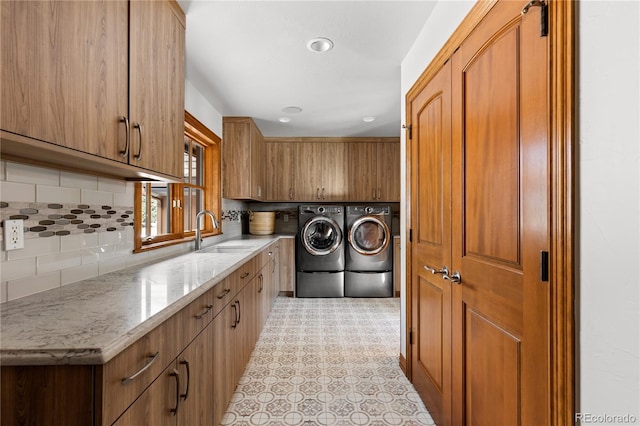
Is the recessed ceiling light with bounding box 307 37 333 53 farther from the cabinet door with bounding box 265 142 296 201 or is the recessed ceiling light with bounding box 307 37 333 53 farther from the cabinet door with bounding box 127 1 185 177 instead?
the cabinet door with bounding box 265 142 296 201

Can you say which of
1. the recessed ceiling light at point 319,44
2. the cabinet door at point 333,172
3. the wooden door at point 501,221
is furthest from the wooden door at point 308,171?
the wooden door at point 501,221

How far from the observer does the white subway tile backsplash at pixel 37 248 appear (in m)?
1.17

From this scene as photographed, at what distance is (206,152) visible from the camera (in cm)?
372

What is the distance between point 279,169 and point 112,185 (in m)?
3.15

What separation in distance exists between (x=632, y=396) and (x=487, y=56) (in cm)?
→ 116

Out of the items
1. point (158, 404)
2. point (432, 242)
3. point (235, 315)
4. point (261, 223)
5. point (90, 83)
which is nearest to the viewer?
point (158, 404)

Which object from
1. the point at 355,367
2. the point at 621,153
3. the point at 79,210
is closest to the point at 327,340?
the point at 355,367

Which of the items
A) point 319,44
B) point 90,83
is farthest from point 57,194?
point 319,44

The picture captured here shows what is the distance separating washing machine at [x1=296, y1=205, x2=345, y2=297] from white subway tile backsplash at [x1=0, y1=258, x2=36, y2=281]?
3.37m

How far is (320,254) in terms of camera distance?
449cm

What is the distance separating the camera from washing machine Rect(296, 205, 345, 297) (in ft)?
14.8

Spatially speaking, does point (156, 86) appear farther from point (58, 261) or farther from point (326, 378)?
point (326, 378)

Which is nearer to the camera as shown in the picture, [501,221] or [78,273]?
[501,221]

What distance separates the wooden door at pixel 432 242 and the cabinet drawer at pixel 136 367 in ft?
4.17
